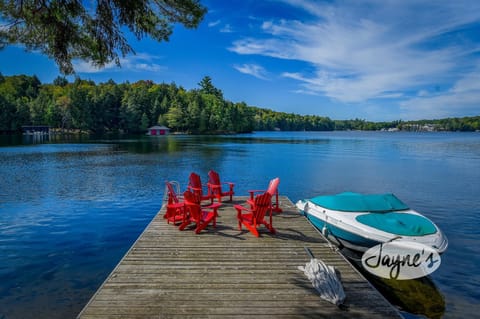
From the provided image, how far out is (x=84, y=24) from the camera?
5.18m

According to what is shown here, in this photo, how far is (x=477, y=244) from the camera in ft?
30.8

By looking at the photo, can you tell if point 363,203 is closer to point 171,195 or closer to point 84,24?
point 171,195

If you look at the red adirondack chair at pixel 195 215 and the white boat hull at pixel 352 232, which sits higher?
the red adirondack chair at pixel 195 215

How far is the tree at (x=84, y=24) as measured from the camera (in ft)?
15.5

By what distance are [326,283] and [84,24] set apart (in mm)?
5881

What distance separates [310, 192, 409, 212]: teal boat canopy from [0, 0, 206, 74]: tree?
246 inches

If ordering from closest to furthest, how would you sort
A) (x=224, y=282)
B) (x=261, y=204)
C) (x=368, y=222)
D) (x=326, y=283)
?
1. (x=326, y=283)
2. (x=224, y=282)
3. (x=261, y=204)
4. (x=368, y=222)

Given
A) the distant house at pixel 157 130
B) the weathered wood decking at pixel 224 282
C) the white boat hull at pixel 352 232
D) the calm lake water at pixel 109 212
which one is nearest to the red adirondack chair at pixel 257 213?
the weathered wood decking at pixel 224 282

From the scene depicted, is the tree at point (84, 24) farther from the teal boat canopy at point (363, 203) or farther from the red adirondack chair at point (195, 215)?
the teal boat canopy at point (363, 203)

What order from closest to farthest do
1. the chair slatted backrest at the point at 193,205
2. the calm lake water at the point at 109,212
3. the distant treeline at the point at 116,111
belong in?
the calm lake water at the point at 109,212, the chair slatted backrest at the point at 193,205, the distant treeline at the point at 116,111

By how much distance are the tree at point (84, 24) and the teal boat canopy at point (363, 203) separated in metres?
6.26

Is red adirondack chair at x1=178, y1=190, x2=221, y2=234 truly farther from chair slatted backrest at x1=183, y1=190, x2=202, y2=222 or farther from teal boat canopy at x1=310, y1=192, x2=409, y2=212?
teal boat canopy at x1=310, y1=192, x2=409, y2=212

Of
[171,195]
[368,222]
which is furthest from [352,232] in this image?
[171,195]

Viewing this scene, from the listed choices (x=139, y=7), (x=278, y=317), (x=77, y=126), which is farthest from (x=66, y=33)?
(x=77, y=126)
